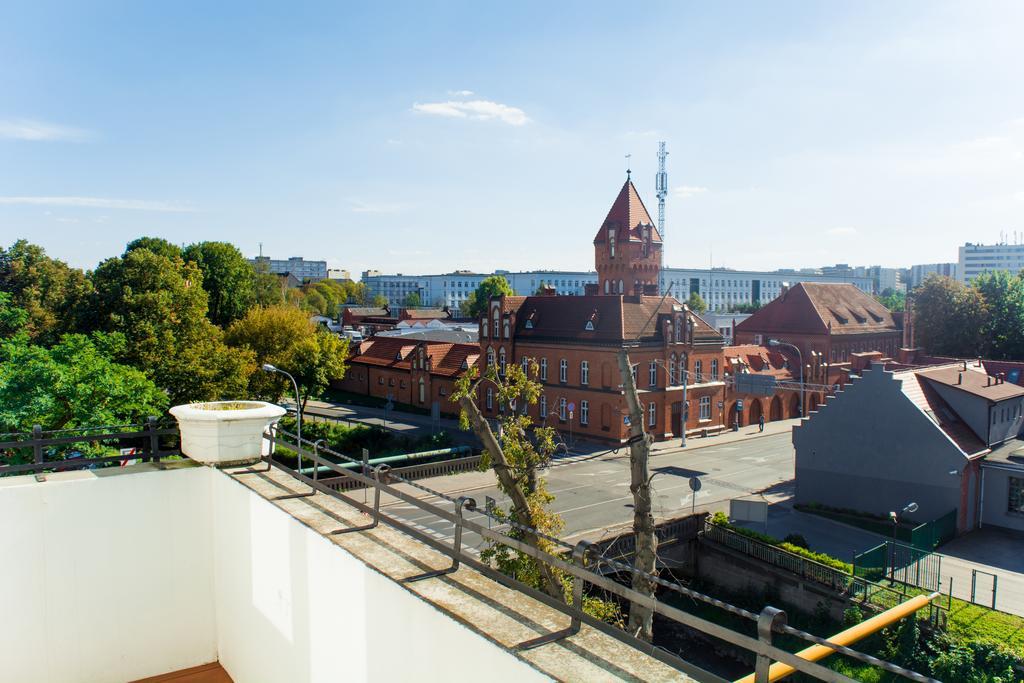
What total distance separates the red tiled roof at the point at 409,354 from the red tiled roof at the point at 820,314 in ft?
85.5

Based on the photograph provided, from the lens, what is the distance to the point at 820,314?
5725 cm

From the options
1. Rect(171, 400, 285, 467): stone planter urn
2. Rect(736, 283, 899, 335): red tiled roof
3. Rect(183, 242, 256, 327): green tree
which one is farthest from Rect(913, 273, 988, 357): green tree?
Rect(171, 400, 285, 467): stone planter urn

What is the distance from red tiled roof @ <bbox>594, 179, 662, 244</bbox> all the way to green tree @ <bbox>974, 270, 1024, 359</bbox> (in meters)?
30.2

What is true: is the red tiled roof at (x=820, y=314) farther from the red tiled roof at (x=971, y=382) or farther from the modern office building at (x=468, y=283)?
the modern office building at (x=468, y=283)

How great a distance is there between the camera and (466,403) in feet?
40.9

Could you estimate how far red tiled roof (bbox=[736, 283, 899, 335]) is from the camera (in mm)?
57531

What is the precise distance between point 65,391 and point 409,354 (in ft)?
123

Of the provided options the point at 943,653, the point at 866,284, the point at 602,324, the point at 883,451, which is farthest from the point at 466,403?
the point at 866,284

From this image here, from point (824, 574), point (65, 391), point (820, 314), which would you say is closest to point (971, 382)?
point (824, 574)

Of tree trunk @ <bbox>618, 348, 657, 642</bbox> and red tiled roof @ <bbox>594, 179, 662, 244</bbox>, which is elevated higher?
red tiled roof @ <bbox>594, 179, 662, 244</bbox>

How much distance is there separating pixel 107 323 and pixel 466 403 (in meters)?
28.7

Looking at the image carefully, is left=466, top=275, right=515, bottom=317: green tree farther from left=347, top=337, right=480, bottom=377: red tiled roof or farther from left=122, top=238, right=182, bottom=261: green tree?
left=122, top=238, right=182, bottom=261: green tree

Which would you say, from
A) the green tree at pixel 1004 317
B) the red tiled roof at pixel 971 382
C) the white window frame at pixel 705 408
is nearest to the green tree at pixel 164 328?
the white window frame at pixel 705 408

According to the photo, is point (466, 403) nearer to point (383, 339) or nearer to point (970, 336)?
point (383, 339)
